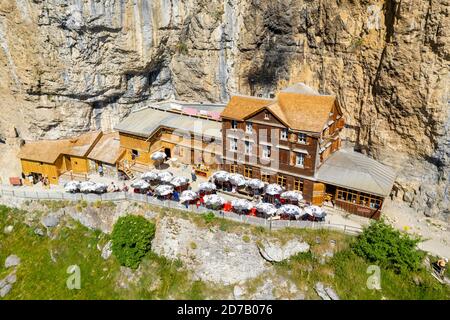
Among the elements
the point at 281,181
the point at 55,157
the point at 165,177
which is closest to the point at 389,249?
the point at 281,181

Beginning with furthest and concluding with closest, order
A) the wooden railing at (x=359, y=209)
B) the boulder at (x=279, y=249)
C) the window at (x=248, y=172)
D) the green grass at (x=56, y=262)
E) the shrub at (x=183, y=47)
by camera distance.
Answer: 1. the shrub at (x=183, y=47)
2. the window at (x=248, y=172)
3. the wooden railing at (x=359, y=209)
4. the green grass at (x=56, y=262)
5. the boulder at (x=279, y=249)

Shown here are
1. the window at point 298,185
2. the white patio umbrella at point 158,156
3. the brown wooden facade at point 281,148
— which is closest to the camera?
the brown wooden facade at point 281,148

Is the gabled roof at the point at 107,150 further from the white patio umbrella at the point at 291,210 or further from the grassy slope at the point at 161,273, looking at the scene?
the white patio umbrella at the point at 291,210

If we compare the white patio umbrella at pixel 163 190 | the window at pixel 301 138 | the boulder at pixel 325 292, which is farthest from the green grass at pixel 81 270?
the window at pixel 301 138

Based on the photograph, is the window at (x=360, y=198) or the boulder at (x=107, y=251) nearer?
the window at (x=360, y=198)

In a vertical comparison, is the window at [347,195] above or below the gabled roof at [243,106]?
below
